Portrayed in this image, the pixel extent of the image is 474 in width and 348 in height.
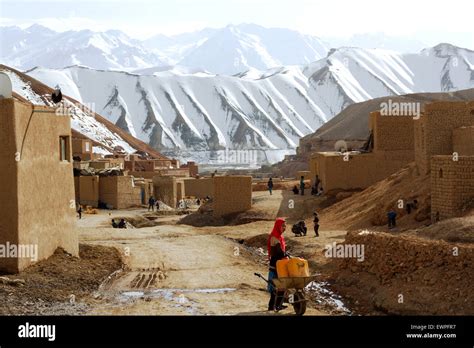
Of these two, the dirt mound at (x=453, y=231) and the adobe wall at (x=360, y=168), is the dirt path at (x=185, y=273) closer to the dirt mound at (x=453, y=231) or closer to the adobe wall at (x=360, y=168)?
the dirt mound at (x=453, y=231)

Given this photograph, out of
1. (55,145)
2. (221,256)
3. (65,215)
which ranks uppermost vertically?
(55,145)

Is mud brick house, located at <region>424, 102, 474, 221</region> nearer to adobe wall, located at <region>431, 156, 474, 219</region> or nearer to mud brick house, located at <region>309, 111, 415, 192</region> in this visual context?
adobe wall, located at <region>431, 156, 474, 219</region>

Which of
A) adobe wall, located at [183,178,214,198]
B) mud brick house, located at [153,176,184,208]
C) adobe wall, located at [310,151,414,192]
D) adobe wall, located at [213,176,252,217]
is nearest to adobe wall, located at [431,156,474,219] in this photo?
adobe wall, located at [310,151,414,192]

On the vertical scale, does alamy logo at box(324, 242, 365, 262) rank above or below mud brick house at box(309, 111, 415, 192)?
below

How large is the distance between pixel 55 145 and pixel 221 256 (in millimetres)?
4575

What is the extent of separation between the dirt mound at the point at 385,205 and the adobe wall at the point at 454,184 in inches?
46.0

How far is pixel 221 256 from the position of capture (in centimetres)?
1711

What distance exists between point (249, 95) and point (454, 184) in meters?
136

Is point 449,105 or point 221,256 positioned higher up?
point 449,105
